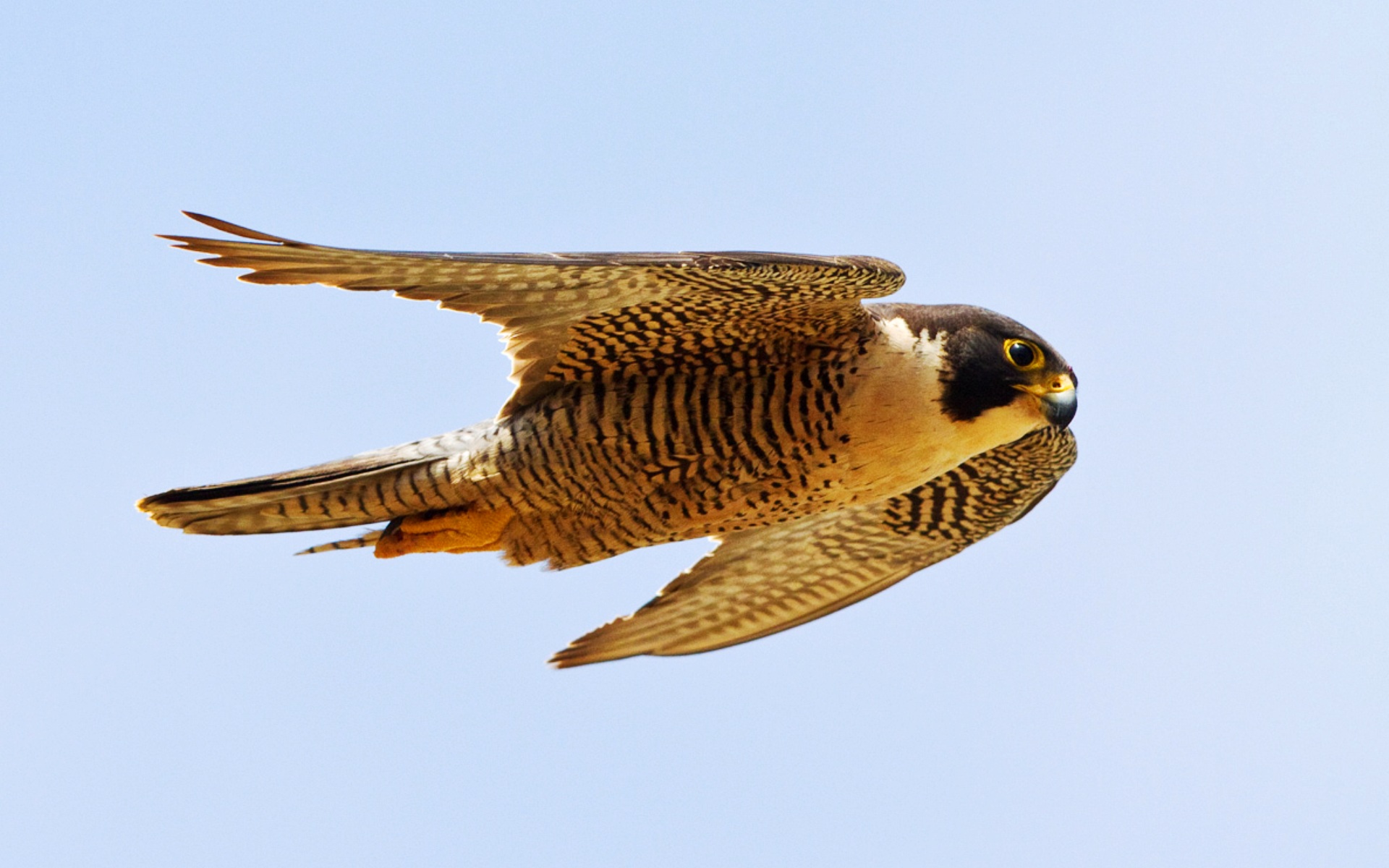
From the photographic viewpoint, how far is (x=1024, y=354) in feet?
25.2

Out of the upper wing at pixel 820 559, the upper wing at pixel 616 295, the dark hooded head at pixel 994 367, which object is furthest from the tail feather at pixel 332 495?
the dark hooded head at pixel 994 367

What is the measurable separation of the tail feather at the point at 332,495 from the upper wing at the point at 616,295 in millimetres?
447

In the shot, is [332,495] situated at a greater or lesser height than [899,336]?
lesser

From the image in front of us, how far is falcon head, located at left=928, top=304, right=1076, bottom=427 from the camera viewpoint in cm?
760

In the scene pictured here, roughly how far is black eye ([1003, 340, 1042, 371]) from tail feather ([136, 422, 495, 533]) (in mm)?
2518

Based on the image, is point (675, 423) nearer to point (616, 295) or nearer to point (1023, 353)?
point (616, 295)

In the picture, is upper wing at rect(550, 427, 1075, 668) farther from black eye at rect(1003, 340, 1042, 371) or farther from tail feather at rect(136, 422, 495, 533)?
tail feather at rect(136, 422, 495, 533)

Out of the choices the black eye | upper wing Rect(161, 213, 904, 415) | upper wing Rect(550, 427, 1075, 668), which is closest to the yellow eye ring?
the black eye

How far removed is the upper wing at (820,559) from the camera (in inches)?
345

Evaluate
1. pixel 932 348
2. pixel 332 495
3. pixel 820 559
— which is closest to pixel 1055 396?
pixel 932 348

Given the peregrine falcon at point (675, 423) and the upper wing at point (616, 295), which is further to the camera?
the peregrine falcon at point (675, 423)

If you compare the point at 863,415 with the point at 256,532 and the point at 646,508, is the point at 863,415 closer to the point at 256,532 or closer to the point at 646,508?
the point at 646,508

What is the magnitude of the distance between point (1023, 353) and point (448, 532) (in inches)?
114

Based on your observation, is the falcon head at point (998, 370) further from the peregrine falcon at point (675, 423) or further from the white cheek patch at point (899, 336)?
the white cheek patch at point (899, 336)
